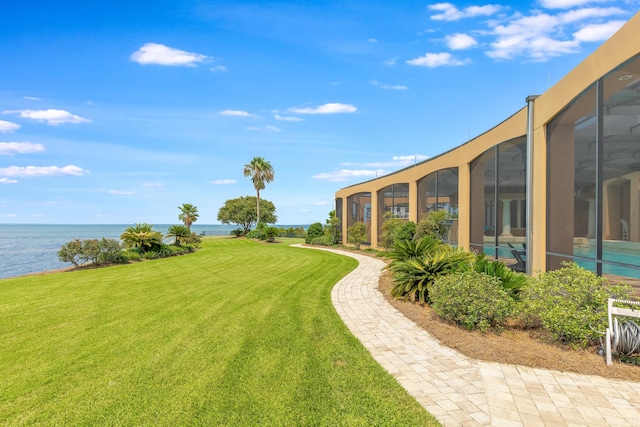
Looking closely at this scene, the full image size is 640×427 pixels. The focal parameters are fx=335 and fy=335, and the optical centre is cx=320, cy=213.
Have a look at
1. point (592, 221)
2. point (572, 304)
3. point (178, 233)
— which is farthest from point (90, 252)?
point (592, 221)

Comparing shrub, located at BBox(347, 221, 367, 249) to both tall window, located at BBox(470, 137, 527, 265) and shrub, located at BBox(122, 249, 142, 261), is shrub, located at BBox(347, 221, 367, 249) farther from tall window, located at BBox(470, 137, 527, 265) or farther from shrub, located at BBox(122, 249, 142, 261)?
shrub, located at BBox(122, 249, 142, 261)

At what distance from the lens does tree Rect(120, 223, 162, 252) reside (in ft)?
68.8

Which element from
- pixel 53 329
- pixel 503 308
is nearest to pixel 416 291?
pixel 503 308

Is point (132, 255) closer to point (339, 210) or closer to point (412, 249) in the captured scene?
point (412, 249)

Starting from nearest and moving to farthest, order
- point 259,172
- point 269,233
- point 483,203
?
point 483,203
point 269,233
point 259,172

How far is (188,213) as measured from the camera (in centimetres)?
4397

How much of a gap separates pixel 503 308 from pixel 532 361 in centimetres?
143

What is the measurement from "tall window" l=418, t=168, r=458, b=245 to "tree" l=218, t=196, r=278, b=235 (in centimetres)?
4047

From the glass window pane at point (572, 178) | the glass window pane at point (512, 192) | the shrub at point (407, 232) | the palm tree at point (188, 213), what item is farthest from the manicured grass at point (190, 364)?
the palm tree at point (188, 213)

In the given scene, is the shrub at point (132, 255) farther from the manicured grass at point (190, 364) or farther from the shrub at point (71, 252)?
the manicured grass at point (190, 364)

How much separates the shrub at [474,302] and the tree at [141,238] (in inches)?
771

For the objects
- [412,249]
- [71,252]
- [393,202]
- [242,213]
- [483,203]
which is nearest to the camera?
[412,249]

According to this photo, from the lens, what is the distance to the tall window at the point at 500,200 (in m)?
10.7

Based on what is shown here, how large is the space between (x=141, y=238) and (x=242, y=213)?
34921 millimetres
